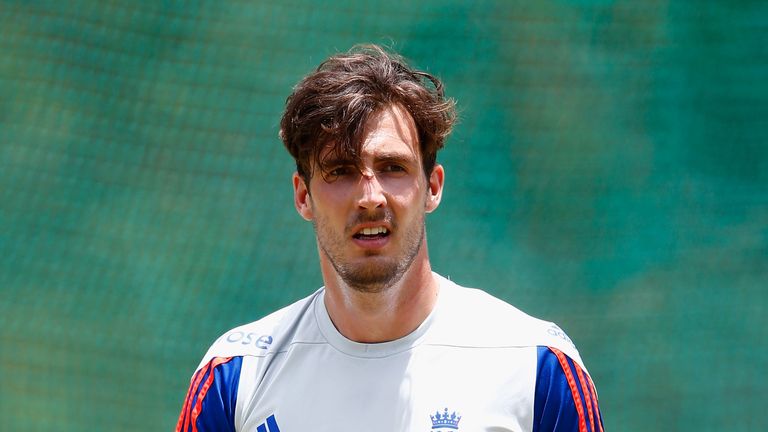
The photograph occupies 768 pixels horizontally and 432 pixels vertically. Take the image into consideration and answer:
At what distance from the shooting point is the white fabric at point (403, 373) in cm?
185

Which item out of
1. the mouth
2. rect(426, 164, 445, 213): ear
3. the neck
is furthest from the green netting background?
the mouth

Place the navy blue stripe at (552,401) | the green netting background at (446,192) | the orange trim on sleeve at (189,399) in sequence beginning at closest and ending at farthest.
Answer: the navy blue stripe at (552,401)
the orange trim on sleeve at (189,399)
the green netting background at (446,192)

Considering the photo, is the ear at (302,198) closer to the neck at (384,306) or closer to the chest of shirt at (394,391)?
the neck at (384,306)

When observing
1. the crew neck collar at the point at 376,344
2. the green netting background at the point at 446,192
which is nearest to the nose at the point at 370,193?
the crew neck collar at the point at 376,344

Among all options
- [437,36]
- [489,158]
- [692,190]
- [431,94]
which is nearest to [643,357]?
[692,190]

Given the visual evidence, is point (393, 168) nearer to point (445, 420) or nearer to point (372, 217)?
point (372, 217)

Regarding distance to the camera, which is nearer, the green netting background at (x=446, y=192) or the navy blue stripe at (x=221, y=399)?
the navy blue stripe at (x=221, y=399)

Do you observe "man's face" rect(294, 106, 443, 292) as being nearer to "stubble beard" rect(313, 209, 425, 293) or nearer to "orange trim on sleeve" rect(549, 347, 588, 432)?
"stubble beard" rect(313, 209, 425, 293)

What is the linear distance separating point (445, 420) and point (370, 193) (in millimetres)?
436

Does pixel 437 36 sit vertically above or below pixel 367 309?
above

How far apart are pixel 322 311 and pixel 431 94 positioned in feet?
1.61

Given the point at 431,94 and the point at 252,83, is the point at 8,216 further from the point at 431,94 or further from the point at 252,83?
the point at 431,94

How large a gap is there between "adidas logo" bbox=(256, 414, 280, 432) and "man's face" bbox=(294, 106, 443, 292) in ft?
0.96

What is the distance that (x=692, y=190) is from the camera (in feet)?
13.9
